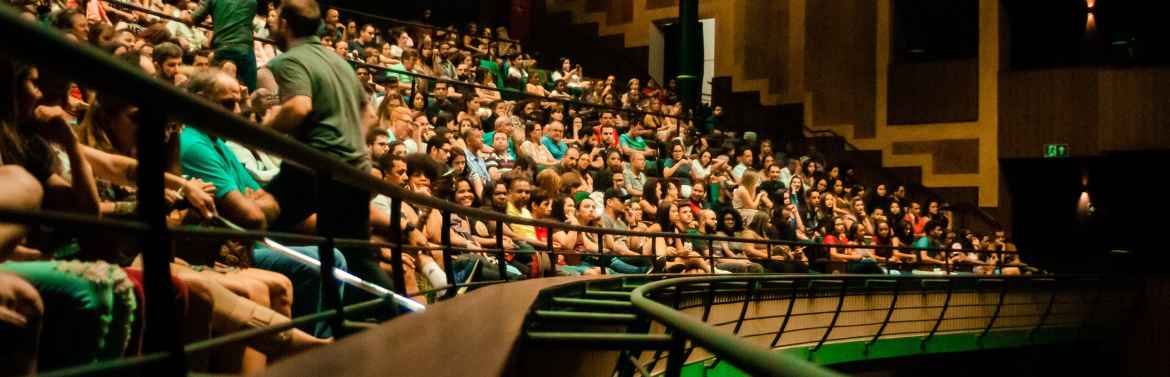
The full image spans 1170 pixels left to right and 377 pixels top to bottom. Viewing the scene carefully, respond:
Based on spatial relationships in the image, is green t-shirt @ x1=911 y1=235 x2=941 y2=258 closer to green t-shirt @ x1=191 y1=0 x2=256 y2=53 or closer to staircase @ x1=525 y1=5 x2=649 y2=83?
staircase @ x1=525 y1=5 x2=649 y2=83

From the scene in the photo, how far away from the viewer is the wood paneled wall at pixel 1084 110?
17.1m

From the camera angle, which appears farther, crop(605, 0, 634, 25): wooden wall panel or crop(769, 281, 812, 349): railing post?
crop(605, 0, 634, 25): wooden wall panel

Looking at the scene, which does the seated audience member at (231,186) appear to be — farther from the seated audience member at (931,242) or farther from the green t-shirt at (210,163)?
the seated audience member at (931,242)

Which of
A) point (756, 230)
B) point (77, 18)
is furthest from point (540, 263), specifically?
point (756, 230)

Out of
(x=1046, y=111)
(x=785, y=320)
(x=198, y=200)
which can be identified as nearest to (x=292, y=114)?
(x=198, y=200)

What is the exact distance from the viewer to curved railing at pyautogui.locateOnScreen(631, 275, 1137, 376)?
27.2 ft

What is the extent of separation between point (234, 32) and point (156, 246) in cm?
560

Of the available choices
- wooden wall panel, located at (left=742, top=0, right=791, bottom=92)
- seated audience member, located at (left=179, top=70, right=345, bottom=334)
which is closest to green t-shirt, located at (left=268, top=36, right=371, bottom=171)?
seated audience member, located at (left=179, top=70, right=345, bottom=334)

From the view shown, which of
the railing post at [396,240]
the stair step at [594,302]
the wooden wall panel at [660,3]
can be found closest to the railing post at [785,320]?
the stair step at [594,302]

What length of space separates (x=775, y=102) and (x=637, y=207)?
11.2 m

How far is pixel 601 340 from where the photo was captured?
3.75 metres

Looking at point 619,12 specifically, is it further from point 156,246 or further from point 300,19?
point 156,246

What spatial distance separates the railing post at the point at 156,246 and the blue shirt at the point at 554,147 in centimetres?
901

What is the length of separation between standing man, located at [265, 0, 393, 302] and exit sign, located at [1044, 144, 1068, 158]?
52.0 feet
